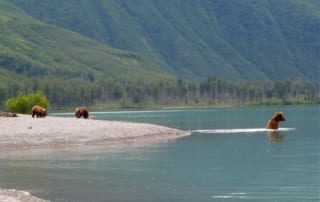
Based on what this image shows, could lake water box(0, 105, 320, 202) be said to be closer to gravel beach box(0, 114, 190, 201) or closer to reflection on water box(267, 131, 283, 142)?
reflection on water box(267, 131, 283, 142)

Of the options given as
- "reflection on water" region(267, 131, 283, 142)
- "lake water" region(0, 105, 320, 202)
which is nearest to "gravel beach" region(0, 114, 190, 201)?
"lake water" region(0, 105, 320, 202)

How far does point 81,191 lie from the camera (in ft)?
122

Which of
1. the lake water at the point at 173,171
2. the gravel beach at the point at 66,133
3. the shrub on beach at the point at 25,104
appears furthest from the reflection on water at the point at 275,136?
the shrub on beach at the point at 25,104

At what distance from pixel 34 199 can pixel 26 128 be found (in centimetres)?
3475

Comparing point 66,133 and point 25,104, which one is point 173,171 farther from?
point 25,104

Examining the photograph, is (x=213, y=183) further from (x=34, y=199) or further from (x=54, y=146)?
(x=54, y=146)

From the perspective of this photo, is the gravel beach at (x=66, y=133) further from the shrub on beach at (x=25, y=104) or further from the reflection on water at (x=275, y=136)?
the shrub on beach at (x=25, y=104)

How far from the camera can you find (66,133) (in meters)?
67.9

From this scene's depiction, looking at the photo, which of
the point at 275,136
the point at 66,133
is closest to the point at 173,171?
the point at 66,133

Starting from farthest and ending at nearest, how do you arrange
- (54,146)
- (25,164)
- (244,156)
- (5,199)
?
(54,146), (244,156), (25,164), (5,199)

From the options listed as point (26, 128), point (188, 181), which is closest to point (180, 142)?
point (26, 128)

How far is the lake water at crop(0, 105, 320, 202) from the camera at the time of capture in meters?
36.3

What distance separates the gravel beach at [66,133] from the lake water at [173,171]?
10.4 feet

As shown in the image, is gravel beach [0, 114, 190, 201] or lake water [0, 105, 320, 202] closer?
lake water [0, 105, 320, 202]
